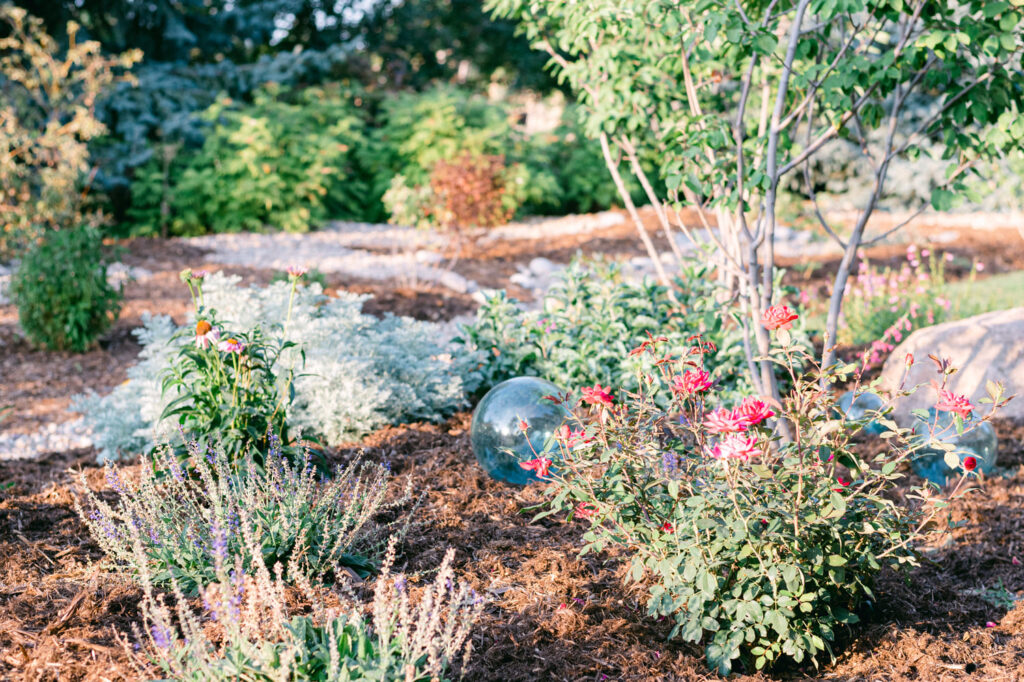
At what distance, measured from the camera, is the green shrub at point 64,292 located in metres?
5.84

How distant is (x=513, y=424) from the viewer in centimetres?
318

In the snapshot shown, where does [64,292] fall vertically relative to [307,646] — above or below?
above

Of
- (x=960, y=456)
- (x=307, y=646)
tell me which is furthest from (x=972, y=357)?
(x=307, y=646)

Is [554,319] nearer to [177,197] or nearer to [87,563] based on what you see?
[87,563]

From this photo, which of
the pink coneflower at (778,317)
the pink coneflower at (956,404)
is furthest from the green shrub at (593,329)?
the pink coneflower at (956,404)

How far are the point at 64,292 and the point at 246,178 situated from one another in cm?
536

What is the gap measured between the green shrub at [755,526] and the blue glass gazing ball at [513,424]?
76cm

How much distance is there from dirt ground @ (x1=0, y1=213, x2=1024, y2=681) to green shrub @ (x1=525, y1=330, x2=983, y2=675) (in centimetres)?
16

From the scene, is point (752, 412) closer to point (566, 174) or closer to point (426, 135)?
point (426, 135)

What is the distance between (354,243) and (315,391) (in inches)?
265

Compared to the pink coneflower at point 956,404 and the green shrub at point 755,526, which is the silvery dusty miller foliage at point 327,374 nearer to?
the green shrub at point 755,526

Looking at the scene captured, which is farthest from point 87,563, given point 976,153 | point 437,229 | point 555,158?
point 555,158

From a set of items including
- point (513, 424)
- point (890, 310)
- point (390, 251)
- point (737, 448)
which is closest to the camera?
point (737, 448)

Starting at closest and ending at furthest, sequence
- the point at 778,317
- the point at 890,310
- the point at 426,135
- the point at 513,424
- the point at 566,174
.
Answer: the point at 778,317
the point at 513,424
the point at 890,310
the point at 426,135
the point at 566,174
